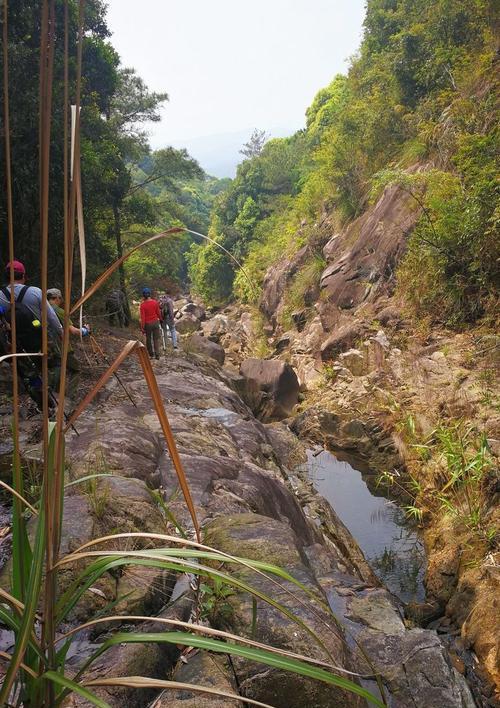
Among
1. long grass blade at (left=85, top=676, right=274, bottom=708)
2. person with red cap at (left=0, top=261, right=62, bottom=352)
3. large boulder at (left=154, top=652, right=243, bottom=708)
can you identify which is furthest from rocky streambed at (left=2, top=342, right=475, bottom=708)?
person with red cap at (left=0, top=261, right=62, bottom=352)

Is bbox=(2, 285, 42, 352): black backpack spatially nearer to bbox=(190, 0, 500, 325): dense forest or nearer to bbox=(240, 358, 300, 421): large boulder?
bbox=(190, 0, 500, 325): dense forest

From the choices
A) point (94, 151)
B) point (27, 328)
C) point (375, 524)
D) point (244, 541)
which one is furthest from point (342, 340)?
point (244, 541)

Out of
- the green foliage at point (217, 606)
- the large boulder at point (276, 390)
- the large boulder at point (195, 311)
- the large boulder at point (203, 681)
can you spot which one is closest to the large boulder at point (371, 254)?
the large boulder at point (276, 390)

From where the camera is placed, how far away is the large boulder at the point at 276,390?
12.7m

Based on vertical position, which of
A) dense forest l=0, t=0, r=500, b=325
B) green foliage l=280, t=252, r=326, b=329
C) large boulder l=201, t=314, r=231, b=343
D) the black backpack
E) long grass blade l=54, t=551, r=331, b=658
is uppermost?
dense forest l=0, t=0, r=500, b=325

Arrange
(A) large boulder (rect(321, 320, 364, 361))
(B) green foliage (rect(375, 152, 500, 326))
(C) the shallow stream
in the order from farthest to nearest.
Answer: (A) large boulder (rect(321, 320, 364, 361)), (B) green foliage (rect(375, 152, 500, 326)), (C) the shallow stream

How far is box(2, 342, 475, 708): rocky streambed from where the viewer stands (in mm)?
2121

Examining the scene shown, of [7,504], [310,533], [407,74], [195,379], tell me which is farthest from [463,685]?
[407,74]

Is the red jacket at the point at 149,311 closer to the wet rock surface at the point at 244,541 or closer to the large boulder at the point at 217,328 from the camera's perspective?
the wet rock surface at the point at 244,541

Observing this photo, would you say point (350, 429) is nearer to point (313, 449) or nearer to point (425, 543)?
point (313, 449)

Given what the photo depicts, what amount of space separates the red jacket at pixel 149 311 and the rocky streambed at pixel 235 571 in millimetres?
2572

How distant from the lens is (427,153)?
1348 cm

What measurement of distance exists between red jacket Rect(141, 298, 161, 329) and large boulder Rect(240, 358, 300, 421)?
440 cm

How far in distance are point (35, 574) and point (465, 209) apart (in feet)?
34.0
